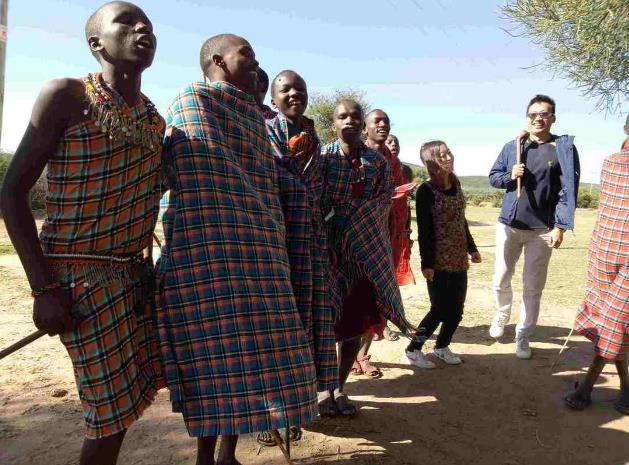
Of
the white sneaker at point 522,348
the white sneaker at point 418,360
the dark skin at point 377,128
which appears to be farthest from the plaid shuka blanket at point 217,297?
the white sneaker at point 522,348

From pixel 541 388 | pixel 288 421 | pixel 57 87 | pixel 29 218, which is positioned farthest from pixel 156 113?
pixel 541 388

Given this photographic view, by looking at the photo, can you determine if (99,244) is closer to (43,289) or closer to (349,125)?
(43,289)

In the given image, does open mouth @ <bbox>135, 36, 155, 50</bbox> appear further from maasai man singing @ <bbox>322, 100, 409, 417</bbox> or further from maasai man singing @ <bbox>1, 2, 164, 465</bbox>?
maasai man singing @ <bbox>322, 100, 409, 417</bbox>

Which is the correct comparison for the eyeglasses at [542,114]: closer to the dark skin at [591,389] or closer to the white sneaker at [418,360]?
the dark skin at [591,389]

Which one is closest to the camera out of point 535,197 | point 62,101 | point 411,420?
Answer: point 62,101

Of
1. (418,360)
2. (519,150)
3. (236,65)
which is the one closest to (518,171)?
(519,150)

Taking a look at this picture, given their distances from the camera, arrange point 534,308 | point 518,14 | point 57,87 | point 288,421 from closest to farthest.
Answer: point 57,87 < point 288,421 < point 534,308 < point 518,14

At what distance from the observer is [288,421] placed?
6.68 ft

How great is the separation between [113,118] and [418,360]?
3.22 metres

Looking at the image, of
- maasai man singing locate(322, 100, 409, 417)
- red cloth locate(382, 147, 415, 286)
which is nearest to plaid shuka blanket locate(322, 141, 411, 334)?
maasai man singing locate(322, 100, 409, 417)

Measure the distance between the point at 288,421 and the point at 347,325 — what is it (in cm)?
124

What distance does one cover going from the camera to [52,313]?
1673 mm

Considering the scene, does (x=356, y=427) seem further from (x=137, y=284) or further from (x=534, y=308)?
(x=534, y=308)

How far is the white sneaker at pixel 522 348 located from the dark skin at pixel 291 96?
9.77 feet
